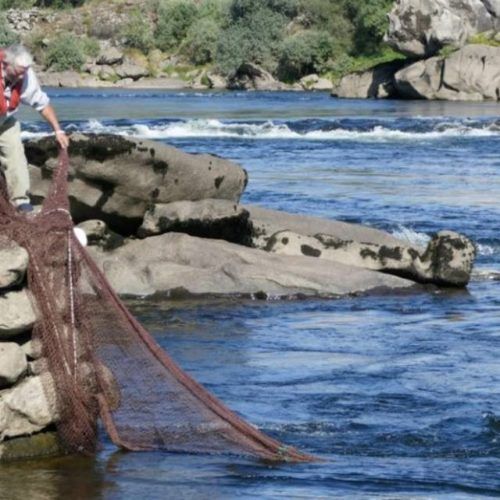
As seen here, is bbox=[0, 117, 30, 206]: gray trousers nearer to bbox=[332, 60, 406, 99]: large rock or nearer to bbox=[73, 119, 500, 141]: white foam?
bbox=[73, 119, 500, 141]: white foam

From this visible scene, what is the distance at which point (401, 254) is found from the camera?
18.5 meters

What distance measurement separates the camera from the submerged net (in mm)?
9812

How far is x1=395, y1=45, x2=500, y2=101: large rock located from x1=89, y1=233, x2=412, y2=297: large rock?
61.8m

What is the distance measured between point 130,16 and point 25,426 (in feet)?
434

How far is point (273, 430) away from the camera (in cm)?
1113

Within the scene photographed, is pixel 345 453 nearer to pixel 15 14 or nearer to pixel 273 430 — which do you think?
pixel 273 430

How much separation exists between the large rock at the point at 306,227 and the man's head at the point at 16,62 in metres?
8.63

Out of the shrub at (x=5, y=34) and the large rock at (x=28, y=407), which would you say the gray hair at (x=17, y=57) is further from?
the shrub at (x=5, y=34)

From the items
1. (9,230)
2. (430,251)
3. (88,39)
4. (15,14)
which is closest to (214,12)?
(88,39)

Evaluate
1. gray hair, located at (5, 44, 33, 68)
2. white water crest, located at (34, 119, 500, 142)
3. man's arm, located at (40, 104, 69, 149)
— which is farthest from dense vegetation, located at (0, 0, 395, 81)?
Answer: gray hair, located at (5, 44, 33, 68)

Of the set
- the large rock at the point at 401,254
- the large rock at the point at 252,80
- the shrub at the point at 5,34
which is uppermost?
the large rock at the point at 401,254

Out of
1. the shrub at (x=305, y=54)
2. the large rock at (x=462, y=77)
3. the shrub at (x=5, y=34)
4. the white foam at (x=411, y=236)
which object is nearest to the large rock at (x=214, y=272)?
the white foam at (x=411, y=236)

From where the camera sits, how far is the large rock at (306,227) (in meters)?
18.9

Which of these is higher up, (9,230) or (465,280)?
(9,230)
